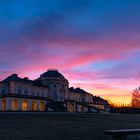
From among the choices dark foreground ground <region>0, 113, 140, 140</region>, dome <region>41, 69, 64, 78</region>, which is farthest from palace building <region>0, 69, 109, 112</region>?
dark foreground ground <region>0, 113, 140, 140</region>

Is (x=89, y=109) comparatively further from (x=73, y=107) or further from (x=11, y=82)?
(x=11, y=82)

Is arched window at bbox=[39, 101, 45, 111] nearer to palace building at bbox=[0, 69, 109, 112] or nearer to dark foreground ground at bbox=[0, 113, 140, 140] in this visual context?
palace building at bbox=[0, 69, 109, 112]

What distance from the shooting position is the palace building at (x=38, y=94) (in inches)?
2643

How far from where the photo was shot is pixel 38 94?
269ft

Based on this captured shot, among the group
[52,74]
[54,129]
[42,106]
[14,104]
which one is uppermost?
[52,74]

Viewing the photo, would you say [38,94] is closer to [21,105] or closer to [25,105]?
[25,105]

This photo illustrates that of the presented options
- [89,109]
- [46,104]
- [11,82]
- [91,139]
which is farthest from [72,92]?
[91,139]

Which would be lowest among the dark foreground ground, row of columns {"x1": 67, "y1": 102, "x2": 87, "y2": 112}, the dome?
the dark foreground ground

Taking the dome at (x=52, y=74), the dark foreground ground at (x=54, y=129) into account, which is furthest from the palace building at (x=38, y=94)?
the dark foreground ground at (x=54, y=129)

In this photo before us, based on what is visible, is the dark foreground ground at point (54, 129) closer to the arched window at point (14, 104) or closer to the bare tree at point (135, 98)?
the arched window at point (14, 104)

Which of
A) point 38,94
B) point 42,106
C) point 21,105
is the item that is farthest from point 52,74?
point 21,105

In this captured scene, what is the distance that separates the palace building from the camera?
67.1m

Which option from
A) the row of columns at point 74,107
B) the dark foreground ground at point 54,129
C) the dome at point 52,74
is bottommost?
the dark foreground ground at point 54,129

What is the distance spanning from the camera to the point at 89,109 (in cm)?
9081
